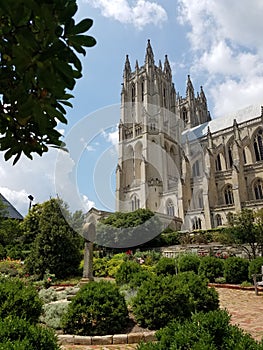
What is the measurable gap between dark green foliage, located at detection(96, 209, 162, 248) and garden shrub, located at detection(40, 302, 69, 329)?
19981 millimetres

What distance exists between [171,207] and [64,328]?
116 ft

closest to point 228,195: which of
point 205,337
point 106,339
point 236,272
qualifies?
point 236,272

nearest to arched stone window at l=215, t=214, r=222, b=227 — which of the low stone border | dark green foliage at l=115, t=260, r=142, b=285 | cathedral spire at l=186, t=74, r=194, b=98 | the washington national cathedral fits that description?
the washington national cathedral

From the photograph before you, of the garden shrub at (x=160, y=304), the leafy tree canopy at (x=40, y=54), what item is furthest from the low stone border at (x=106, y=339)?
the leafy tree canopy at (x=40, y=54)

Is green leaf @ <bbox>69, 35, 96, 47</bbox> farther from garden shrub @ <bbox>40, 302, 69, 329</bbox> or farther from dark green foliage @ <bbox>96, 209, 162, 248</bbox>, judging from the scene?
dark green foliage @ <bbox>96, 209, 162, 248</bbox>

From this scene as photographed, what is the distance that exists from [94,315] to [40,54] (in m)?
5.11

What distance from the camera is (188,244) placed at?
25.4 m

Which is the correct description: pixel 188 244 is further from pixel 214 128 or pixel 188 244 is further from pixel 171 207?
pixel 214 128

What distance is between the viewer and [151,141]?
4756cm

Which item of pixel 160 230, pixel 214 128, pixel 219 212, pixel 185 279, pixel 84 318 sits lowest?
pixel 84 318

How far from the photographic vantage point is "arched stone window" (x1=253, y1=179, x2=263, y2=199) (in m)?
34.2

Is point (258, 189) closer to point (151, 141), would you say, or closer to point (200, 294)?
point (151, 141)

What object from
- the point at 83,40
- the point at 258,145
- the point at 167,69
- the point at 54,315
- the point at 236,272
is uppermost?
the point at 167,69

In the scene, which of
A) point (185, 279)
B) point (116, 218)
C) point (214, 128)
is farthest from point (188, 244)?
point (214, 128)
